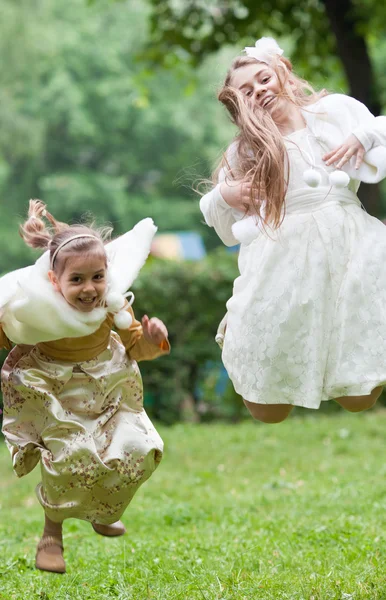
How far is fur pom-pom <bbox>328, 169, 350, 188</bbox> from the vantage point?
13.4 ft

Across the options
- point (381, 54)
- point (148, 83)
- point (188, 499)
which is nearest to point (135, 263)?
point (188, 499)

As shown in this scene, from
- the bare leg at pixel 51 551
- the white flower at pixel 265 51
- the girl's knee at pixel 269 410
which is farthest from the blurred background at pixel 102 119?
the bare leg at pixel 51 551

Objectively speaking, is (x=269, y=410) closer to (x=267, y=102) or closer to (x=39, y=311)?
(x=39, y=311)

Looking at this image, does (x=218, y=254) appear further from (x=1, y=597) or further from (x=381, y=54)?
(x=381, y=54)

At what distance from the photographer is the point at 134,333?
4.39 meters

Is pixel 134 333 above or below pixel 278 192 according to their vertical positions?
below

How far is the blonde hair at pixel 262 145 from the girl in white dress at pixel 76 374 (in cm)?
55

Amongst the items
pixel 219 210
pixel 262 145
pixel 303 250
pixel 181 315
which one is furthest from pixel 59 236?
pixel 181 315

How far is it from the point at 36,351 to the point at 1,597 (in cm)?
120

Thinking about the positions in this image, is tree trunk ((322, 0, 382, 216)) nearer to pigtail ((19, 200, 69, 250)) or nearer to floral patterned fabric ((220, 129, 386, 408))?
floral patterned fabric ((220, 129, 386, 408))

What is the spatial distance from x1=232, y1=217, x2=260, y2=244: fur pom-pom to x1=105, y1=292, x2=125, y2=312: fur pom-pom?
601 millimetres

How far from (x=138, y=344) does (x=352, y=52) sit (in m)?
7.25

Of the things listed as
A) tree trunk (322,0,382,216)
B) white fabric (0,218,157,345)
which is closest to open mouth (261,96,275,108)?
white fabric (0,218,157,345)

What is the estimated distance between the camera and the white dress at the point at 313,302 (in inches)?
165
